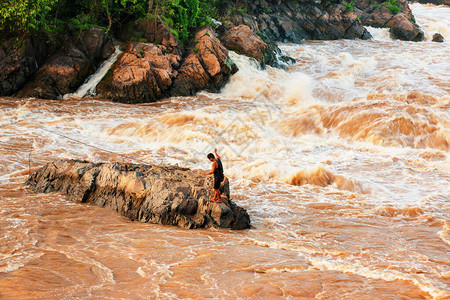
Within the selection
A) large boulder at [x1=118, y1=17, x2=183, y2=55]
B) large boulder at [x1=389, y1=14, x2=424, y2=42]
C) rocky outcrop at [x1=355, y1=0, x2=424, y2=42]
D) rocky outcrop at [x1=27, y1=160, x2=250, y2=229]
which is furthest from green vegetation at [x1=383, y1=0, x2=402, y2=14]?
rocky outcrop at [x1=27, y1=160, x2=250, y2=229]

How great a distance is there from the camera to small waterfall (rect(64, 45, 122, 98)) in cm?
1802

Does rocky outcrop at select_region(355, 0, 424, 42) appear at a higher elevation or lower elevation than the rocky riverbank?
higher

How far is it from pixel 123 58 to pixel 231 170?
31.8 feet

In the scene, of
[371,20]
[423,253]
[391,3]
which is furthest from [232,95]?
[391,3]

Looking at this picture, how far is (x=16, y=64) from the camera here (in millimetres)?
17047

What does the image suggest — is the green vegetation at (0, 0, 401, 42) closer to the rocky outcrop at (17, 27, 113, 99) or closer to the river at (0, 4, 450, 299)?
the rocky outcrop at (17, 27, 113, 99)

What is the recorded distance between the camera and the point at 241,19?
26.1 metres

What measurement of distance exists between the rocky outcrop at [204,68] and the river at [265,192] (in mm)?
536

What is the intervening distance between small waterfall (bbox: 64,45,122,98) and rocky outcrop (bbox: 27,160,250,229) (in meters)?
9.24

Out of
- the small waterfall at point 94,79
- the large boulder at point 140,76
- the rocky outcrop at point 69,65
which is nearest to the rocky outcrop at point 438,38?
the large boulder at point 140,76

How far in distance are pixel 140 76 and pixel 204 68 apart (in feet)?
10.8

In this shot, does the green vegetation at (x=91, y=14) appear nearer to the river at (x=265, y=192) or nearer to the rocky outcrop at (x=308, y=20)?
the river at (x=265, y=192)

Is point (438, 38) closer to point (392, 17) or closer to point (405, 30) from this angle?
point (405, 30)

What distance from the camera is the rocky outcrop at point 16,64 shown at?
17.0 metres
